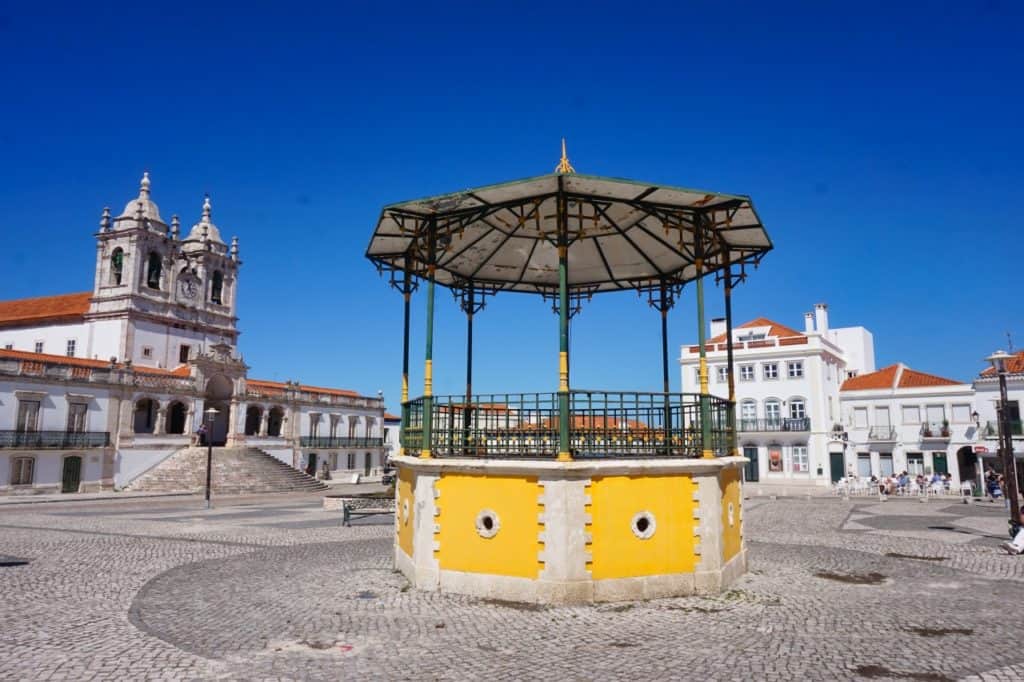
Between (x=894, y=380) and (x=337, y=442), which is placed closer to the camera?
(x=894, y=380)

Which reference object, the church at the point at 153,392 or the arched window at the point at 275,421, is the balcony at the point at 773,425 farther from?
the arched window at the point at 275,421

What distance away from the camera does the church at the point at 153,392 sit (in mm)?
37344

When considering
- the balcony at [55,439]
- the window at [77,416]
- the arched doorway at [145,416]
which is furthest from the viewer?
the arched doorway at [145,416]

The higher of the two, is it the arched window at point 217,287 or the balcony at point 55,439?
the arched window at point 217,287

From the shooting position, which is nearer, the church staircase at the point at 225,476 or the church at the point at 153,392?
the church at the point at 153,392

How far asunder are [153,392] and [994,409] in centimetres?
5190

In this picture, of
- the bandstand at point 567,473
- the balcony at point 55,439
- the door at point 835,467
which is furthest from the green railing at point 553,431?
the door at point 835,467

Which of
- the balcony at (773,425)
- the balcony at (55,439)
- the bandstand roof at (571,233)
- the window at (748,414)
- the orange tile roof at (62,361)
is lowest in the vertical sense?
the balcony at (55,439)

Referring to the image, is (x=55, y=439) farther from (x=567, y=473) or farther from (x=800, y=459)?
(x=800, y=459)

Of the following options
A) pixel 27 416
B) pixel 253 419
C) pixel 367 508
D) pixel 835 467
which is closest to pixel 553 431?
pixel 367 508

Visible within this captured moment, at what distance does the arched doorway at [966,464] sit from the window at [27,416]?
5294 centimetres

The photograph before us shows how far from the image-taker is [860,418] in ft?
154

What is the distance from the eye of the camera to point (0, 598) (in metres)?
10.5

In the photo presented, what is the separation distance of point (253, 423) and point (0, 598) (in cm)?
4499
